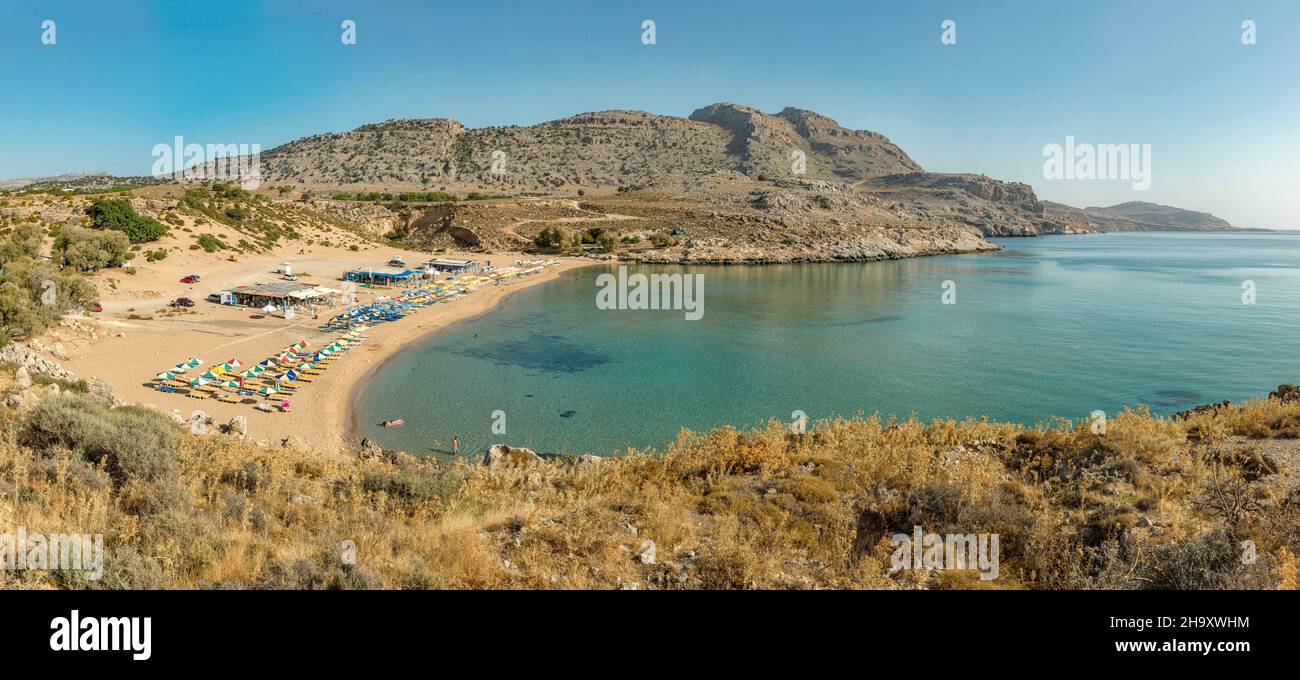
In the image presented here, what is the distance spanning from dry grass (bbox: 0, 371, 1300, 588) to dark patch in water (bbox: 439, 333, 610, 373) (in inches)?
702

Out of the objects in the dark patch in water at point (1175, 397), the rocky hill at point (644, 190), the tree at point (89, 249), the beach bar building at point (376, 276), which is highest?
the rocky hill at point (644, 190)

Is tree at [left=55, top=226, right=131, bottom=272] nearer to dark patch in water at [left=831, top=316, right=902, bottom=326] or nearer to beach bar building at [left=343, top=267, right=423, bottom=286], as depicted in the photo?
beach bar building at [left=343, top=267, right=423, bottom=286]

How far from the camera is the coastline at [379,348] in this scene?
20.0 meters

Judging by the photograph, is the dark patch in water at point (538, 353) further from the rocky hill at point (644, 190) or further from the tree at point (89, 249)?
the rocky hill at point (644, 190)

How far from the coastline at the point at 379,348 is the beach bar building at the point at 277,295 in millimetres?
6968

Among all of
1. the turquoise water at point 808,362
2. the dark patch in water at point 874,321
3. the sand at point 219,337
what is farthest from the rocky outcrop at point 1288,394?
the sand at point 219,337

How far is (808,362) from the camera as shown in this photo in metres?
29.6

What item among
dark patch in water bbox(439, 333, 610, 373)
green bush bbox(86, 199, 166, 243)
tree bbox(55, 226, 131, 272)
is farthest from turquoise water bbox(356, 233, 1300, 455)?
Result: green bush bbox(86, 199, 166, 243)

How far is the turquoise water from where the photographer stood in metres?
21.9

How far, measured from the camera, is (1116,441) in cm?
998

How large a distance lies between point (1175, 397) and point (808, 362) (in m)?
15.1

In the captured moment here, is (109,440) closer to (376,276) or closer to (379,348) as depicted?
(379,348)

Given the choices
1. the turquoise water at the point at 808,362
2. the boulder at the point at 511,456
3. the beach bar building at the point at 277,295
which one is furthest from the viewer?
the beach bar building at the point at 277,295

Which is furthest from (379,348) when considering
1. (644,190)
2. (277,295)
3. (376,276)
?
(644,190)
